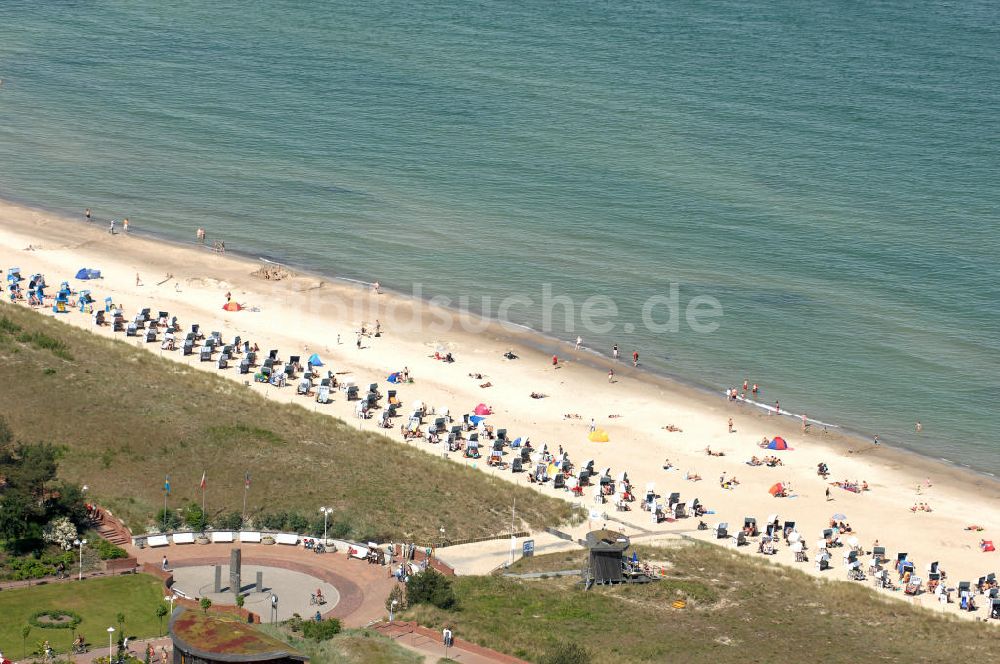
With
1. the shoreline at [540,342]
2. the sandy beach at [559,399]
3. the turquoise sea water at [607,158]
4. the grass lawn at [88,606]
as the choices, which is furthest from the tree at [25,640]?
the turquoise sea water at [607,158]

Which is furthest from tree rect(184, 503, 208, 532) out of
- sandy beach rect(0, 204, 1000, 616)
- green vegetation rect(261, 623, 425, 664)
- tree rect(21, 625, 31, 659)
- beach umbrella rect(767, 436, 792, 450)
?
beach umbrella rect(767, 436, 792, 450)

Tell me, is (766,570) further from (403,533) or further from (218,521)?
(218,521)

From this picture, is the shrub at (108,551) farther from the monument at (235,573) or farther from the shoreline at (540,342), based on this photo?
the shoreline at (540,342)

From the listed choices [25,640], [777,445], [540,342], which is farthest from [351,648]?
[540,342]

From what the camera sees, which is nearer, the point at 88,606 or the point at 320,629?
the point at 320,629

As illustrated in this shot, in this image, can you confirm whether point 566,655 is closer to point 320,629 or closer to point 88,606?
point 320,629

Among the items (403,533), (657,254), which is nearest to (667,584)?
(403,533)

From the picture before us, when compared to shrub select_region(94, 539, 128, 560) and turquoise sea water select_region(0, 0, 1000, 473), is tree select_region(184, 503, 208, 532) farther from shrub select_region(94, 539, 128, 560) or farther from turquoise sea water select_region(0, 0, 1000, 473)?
turquoise sea water select_region(0, 0, 1000, 473)
